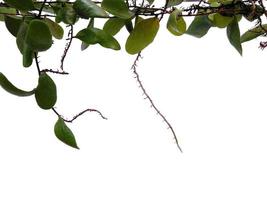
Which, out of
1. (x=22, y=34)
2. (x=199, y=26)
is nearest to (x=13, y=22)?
(x=22, y=34)

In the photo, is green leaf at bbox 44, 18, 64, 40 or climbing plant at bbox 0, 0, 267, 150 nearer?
climbing plant at bbox 0, 0, 267, 150

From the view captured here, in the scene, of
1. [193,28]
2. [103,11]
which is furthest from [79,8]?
[193,28]

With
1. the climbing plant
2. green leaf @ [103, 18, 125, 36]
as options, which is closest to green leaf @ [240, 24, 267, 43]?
the climbing plant

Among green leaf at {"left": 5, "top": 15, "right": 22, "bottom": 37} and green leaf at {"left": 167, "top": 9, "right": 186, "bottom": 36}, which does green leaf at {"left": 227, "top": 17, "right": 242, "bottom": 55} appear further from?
green leaf at {"left": 5, "top": 15, "right": 22, "bottom": 37}

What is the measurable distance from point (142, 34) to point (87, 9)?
58 mm

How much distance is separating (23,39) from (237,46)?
18cm

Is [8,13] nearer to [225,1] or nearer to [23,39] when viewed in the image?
[23,39]

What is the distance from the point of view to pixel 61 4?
43 cm

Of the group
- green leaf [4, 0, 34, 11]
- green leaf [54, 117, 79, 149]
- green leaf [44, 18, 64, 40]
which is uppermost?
green leaf [4, 0, 34, 11]

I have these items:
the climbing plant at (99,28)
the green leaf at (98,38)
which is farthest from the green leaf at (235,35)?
the green leaf at (98,38)

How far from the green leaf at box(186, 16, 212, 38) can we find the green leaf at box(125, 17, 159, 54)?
2.8 inches

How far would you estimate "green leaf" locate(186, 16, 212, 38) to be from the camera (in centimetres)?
47

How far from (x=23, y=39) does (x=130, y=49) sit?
88 mm

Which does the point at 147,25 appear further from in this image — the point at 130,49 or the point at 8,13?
the point at 8,13
